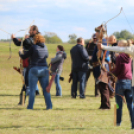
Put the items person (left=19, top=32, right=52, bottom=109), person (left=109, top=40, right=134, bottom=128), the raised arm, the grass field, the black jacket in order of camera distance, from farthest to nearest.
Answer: the black jacket → person (left=19, top=32, right=52, bottom=109) → person (left=109, top=40, right=134, bottom=128) → the grass field → the raised arm

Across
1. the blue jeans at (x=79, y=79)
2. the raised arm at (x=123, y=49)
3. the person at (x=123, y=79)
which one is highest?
the raised arm at (x=123, y=49)

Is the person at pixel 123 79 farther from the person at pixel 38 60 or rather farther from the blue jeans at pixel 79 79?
the blue jeans at pixel 79 79

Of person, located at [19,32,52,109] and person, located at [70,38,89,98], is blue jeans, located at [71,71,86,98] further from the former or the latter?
person, located at [19,32,52,109]

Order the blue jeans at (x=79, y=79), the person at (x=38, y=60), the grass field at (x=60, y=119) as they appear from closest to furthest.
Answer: the grass field at (x=60, y=119), the person at (x=38, y=60), the blue jeans at (x=79, y=79)

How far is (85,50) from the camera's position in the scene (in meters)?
9.02

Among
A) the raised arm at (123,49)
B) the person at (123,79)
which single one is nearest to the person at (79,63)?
the person at (123,79)

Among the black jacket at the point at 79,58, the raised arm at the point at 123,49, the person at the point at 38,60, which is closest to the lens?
the raised arm at the point at 123,49

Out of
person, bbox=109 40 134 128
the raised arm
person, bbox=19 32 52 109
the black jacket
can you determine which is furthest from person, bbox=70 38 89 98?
the raised arm

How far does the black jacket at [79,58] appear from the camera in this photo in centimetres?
894

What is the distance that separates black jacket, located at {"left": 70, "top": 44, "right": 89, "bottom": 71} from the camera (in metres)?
8.94

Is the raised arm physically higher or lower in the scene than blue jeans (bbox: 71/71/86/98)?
higher

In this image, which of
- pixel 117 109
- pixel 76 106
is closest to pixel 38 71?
pixel 76 106

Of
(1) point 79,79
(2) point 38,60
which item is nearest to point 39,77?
(2) point 38,60

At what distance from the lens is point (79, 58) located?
29.8ft
